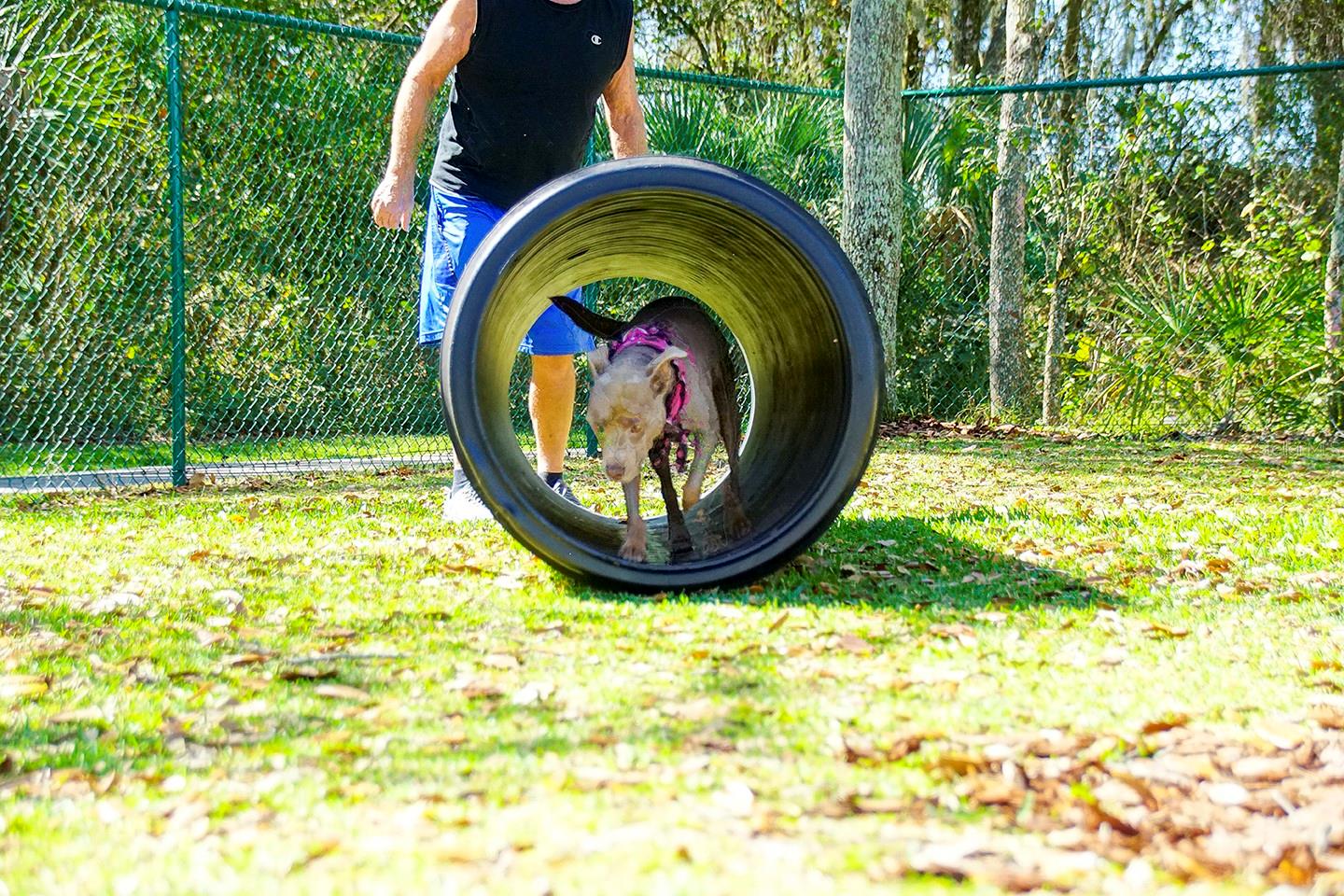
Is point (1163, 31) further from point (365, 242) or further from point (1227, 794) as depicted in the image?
point (1227, 794)

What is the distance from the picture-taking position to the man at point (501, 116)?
5309mm

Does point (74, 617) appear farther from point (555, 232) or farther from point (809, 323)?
point (809, 323)

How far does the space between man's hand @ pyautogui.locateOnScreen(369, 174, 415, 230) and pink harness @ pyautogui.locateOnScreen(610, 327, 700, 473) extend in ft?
3.68

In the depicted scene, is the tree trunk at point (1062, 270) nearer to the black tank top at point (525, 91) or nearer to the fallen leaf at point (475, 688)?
the black tank top at point (525, 91)

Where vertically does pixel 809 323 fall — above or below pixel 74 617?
above

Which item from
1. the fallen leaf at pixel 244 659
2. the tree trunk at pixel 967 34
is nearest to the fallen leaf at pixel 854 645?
the fallen leaf at pixel 244 659

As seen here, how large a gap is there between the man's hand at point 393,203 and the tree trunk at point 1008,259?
7.04 m

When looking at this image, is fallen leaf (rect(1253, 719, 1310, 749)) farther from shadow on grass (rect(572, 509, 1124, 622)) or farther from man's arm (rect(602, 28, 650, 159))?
man's arm (rect(602, 28, 650, 159))

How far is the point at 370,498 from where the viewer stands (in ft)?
23.3

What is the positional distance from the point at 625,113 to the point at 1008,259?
240 inches

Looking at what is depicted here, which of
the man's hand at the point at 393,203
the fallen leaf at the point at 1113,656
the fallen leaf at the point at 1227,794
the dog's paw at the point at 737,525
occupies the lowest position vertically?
the fallen leaf at the point at 1227,794

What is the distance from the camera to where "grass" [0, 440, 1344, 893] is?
2.23m

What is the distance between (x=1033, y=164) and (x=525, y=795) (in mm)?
9951

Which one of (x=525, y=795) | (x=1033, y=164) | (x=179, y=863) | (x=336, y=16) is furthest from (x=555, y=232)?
(x=336, y=16)
